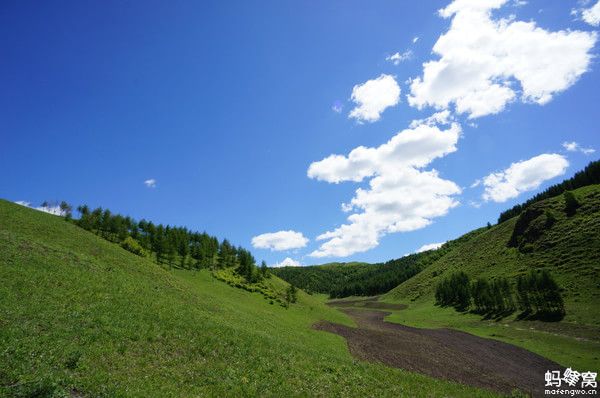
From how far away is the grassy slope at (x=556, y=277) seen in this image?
48906 millimetres

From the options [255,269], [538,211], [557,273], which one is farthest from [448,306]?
[255,269]

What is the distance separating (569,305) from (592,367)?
38.3 meters

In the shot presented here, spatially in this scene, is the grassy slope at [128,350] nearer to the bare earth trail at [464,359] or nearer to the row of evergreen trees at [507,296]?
the bare earth trail at [464,359]

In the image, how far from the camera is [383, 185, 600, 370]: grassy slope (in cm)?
4891

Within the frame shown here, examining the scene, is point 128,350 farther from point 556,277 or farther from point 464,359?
point 556,277

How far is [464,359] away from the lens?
38.5 metres

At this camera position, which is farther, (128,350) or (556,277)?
(556,277)

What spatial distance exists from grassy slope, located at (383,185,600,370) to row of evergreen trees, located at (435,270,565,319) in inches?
143

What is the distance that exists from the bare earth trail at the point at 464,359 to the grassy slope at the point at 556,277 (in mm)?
5072

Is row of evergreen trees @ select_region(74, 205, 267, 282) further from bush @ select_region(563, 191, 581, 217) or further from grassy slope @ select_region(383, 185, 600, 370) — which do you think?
bush @ select_region(563, 191, 581, 217)

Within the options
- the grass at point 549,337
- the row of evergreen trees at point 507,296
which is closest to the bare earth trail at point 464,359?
the grass at point 549,337

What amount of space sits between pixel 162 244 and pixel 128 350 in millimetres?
68182

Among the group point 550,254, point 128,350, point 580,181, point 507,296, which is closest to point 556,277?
point 507,296

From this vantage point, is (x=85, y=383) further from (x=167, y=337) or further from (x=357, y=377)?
(x=357, y=377)
